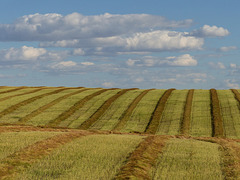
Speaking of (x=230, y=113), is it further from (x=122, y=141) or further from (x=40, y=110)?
(x=122, y=141)

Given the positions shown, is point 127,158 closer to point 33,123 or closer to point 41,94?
point 33,123

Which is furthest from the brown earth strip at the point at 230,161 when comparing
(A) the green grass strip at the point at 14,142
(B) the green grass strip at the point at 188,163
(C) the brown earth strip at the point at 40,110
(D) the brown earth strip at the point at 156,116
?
(C) the brown earth strip at the point at 40,110

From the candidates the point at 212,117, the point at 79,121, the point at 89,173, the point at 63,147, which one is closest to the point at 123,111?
the point at 79,121

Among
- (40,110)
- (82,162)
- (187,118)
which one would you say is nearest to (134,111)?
(187,118)

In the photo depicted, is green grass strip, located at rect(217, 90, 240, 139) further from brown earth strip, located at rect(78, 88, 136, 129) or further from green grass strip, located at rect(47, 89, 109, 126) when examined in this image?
green grass strip, located at rect(47, 89, 109, 126)

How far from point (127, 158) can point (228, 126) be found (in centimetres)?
2358

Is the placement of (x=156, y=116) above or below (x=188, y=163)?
below

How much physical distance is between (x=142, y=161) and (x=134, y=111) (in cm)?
2739

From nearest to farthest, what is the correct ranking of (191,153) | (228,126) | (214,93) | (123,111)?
(191,153) → (228,126) → (123,111) → (214,93)

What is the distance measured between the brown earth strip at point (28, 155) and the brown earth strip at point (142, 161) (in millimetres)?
4193

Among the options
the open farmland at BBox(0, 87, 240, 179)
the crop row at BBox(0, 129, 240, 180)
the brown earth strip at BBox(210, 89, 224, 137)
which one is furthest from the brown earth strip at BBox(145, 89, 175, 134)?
the crop row at BBox(0, 129, 240, 180)

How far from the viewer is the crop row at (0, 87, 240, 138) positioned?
36.8 metres

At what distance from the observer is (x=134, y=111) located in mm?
42938

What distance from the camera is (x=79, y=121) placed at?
129ft
